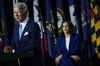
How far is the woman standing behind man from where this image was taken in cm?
412

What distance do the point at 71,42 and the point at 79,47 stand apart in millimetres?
109

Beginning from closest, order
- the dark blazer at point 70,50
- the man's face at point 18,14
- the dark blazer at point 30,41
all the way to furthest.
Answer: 1. the dark blazer at point 30,41
2. the man's face at point 18,14
3. the dark blazer at point 70,50

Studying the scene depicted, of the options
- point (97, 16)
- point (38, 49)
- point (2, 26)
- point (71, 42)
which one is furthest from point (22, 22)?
point (97, 16)

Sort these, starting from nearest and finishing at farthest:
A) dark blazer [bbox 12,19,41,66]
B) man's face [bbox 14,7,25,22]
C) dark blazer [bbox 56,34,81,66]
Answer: dark blazer [bbox 12,19,41,66] < man's face [bbox 14,7,25,22] < dark blazer [bbox 56,34,81,66]

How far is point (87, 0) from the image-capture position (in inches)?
208

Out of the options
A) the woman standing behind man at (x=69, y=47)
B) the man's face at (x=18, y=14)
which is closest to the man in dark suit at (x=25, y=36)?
the man's face at (x=18, y=14)

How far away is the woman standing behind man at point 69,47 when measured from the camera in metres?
4.12

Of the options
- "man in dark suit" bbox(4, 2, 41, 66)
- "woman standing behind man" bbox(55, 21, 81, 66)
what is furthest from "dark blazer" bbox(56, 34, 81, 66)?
"man in dark suit" bbox(4, 2, 41, 66)

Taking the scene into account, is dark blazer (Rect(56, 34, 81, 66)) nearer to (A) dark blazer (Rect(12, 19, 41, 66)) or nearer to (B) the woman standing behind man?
(B) the woman standing behind man

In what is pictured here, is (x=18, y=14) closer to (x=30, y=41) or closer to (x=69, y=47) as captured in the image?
(x=30, y=41)

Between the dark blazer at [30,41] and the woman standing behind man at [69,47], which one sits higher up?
the dark blazer at [30,41]

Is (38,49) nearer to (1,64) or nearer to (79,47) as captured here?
(1,64)

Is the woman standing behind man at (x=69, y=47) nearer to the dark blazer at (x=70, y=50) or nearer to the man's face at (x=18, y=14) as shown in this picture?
the dark blazer at (x=70, y=50)

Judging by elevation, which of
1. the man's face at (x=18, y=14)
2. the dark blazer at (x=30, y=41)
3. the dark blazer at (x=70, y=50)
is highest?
the man's face at (x=18, y=14)
